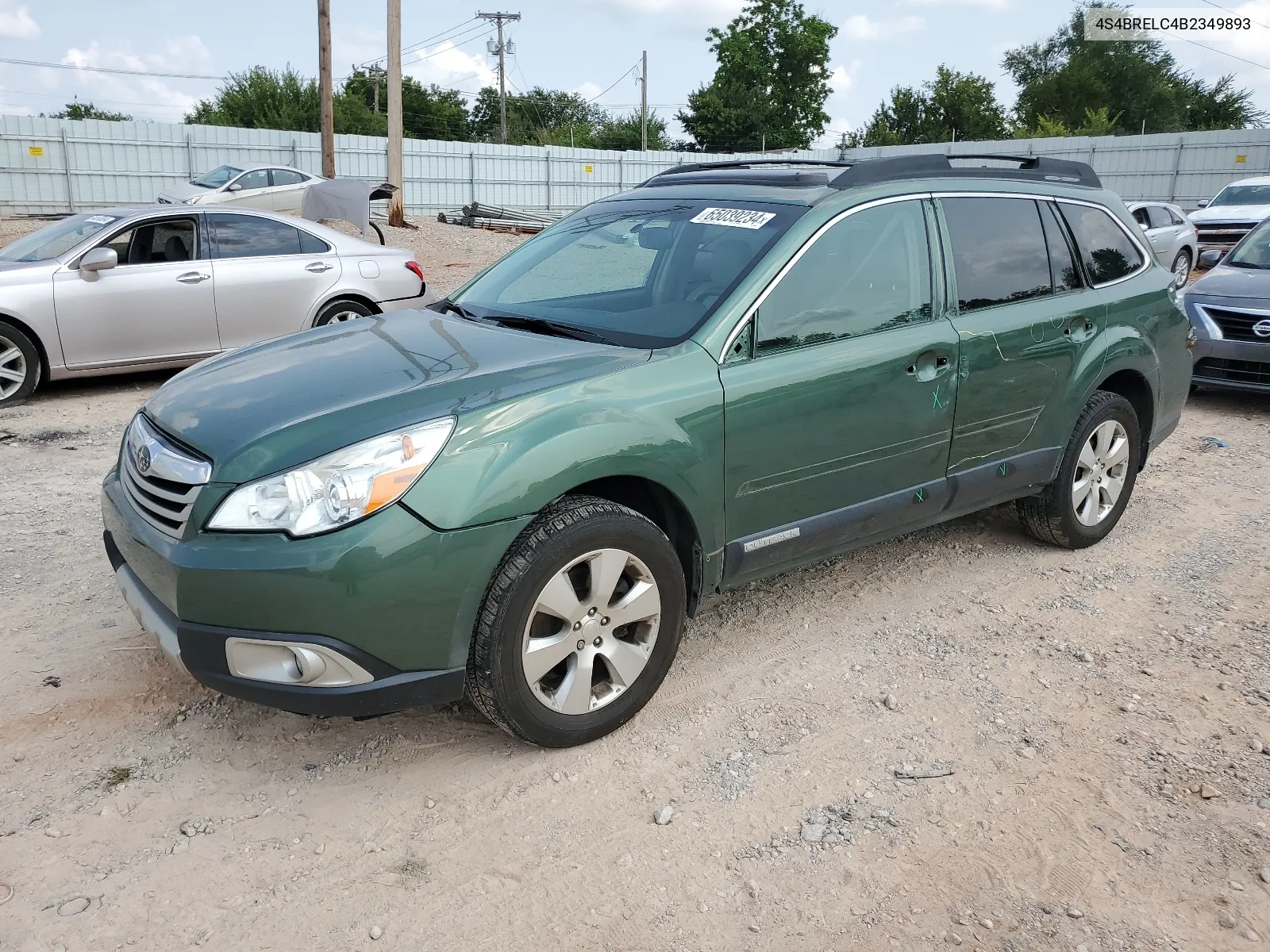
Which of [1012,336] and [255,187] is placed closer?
[1012,336]

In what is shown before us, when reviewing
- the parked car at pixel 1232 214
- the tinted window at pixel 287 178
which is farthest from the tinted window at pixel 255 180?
the parked car at pixel 1232 214

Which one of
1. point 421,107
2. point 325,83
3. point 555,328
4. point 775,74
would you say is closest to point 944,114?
point 775,74

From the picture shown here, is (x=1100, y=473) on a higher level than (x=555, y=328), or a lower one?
lower

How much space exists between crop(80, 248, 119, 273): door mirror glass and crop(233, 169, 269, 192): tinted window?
12.6 m

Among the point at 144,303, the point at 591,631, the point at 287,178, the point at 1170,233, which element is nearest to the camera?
the point at 591,631

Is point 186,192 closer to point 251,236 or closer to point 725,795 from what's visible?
point 251,236

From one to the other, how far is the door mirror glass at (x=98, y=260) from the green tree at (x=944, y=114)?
57.6 m

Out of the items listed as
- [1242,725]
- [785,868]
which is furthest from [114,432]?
[1242,725]

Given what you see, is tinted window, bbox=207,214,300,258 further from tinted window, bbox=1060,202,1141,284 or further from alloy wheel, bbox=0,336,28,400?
tinted window, bbox=1060,202,1141,284

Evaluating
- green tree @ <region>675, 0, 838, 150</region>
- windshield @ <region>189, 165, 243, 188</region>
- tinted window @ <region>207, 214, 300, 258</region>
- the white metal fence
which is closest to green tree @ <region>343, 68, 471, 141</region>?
green tree @ <region>675, 0, 838, 150</region>

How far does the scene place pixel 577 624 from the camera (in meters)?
3.04

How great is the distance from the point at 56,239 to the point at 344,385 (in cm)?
642

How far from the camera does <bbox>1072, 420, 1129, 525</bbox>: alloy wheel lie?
15.6ft

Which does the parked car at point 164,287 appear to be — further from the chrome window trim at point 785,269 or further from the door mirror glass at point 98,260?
the chrome window trim at point 785,269
